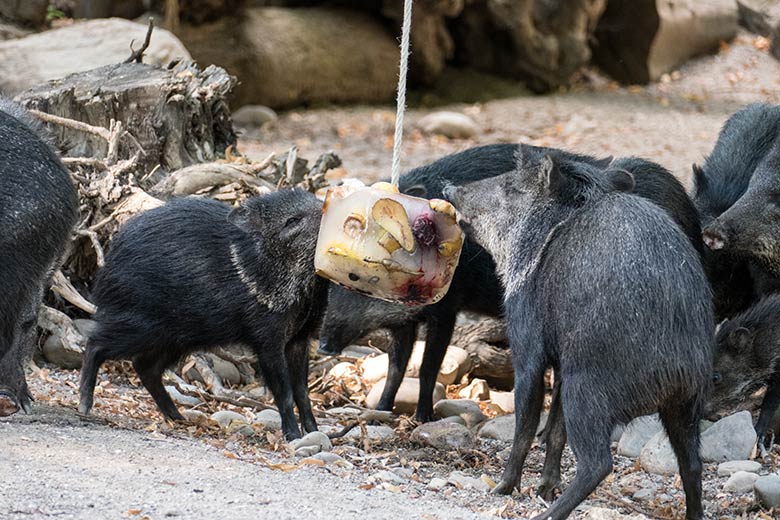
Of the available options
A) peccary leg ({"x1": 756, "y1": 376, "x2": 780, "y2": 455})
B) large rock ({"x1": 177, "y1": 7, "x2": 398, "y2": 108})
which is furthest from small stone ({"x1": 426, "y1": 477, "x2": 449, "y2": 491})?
large rock ({"x1": 177, "y1": 7, "x2": 398, "y2": 108})

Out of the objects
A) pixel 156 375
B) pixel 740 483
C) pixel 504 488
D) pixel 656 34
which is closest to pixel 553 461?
pixel 504 488

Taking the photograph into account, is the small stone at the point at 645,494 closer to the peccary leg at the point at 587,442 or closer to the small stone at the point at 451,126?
the peccary leg at the point at 587,442

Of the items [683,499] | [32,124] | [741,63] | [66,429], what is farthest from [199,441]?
[741,63]

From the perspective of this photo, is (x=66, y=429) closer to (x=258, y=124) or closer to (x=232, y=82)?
(x=232, y=82)

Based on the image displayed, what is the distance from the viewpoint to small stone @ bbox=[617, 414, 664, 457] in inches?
229

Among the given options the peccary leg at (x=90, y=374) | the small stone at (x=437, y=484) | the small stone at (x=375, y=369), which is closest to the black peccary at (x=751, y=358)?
the small stone at (x=437, y=484)

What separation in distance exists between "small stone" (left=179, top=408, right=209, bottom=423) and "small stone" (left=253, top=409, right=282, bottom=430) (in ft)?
0.83

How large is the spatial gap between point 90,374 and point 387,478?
1509 millimetres

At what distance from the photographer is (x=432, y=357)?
245 inches

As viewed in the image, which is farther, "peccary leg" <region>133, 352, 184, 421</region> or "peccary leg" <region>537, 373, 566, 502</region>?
"peccary leg" <region>133, 352, 184, 421</region>

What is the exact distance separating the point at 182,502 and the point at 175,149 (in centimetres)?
374

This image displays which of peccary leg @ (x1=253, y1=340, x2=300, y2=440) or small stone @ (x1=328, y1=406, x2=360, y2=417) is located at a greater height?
peccary leg @ (x1=253, y1=340, x2=300, y2=440)

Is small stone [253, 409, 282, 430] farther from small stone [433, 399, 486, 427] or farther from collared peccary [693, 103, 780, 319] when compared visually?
collared peccary [693, 103, 780, 319]

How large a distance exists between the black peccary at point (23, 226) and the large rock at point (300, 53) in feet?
28.8
